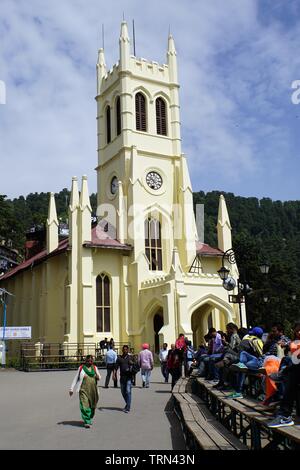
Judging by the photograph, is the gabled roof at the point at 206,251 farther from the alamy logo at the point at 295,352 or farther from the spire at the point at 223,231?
the alamy logo at the point at 295,352

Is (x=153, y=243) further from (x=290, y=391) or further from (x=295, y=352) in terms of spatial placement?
(x=290, y=391)

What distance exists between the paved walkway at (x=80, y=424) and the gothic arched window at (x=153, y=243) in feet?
→ 66.6

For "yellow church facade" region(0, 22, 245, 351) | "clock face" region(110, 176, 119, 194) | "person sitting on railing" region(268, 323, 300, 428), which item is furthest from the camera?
"clock face" region(110, 176, 119, 194)

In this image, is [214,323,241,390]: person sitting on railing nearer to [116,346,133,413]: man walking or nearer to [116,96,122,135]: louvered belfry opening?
[116,346,133,413]: man walking

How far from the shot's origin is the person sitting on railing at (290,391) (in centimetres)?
653

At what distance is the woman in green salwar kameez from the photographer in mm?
10766

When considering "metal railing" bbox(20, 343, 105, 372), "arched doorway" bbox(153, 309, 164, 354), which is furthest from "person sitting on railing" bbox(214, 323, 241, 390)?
"arched doorway" bbox(153, 309, 164, 354)

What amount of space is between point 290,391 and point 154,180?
1341 inches

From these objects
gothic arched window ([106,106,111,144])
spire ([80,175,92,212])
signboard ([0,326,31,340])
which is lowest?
signboard ([0,326,31,340])

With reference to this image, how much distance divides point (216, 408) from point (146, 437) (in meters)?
2.31

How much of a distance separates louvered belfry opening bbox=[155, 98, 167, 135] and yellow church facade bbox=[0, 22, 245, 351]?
0.09 m

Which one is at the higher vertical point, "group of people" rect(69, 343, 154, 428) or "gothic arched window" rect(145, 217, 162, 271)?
"gothic arched window" rect(145, 217, 162, 271)

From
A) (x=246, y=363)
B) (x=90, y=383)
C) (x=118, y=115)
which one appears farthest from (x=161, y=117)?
(x=246, y=363)
